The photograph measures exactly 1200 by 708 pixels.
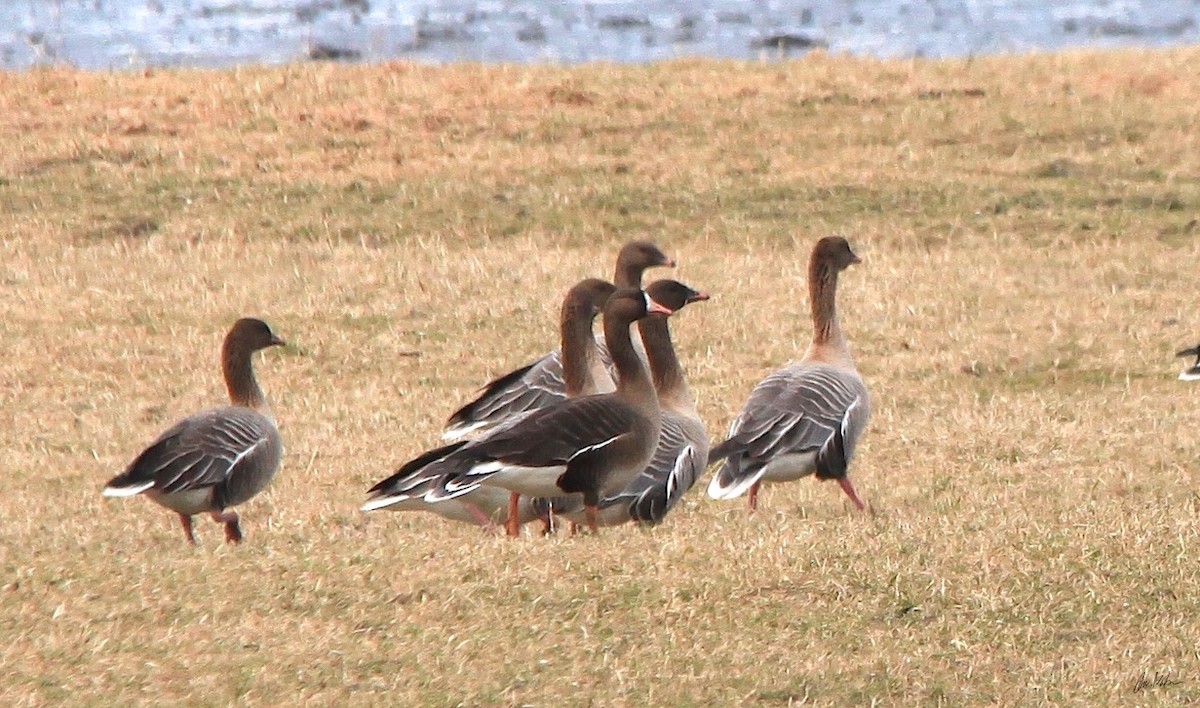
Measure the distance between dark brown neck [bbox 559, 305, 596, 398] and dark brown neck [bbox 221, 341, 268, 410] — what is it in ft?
5.75

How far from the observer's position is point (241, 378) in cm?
1028

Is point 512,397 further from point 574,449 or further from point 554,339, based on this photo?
point 554,339

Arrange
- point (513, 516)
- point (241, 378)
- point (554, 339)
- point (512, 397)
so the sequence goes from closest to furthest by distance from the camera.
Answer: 1. point (513, 516)
2. point (241, 378)
3. point (512, 397)
4. point (554, 339)

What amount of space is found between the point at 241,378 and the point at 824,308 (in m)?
3.67

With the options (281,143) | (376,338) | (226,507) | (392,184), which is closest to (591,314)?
(226,507)

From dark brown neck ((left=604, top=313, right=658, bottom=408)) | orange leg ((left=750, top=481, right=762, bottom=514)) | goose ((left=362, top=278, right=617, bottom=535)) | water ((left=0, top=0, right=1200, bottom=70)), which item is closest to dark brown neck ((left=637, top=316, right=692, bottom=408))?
goose ((left=362, top=278, right=617, bottom=535))

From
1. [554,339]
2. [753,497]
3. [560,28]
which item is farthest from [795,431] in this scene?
[560,28]

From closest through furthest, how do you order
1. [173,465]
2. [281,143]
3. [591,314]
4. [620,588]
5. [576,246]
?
[620,588] < [173,465] < [591,314] < [576,246] < [281,143]

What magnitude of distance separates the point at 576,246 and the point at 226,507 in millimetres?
9203

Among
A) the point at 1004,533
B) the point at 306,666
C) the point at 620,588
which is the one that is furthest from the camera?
the point at 1004,533

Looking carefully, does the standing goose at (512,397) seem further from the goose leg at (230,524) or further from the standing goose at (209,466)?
the goose leg at (230,524)

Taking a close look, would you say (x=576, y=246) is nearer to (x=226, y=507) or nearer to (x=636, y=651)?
(x=226, y=507)

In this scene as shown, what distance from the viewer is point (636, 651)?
21.1 feet

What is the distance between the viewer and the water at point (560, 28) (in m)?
33.8
